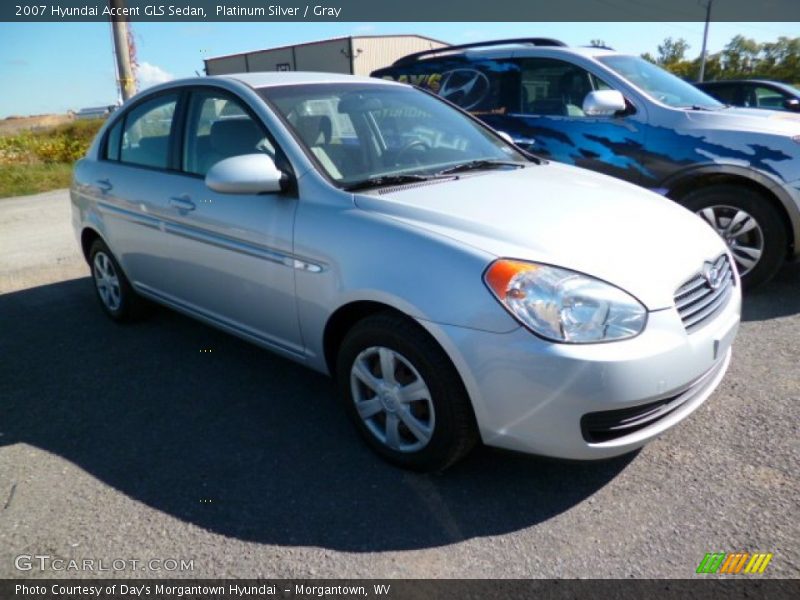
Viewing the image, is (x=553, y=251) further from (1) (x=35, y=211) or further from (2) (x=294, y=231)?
(1) (x=35, y=211)

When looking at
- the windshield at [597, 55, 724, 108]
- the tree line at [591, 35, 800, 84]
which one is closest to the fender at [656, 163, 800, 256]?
the windshield at [597, 55, 724, 108]

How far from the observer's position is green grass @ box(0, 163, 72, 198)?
40.2 ft

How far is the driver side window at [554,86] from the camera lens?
16.7 ft

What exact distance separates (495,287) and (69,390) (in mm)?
2688

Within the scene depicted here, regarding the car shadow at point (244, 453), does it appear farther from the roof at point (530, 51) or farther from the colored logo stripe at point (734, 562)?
the roof at point (530, 51)

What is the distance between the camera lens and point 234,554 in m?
2.21

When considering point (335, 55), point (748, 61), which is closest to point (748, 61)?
point (748, 61)

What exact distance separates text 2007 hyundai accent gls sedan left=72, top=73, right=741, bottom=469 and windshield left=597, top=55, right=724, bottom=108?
1945 millimetres

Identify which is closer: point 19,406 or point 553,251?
point 553,251

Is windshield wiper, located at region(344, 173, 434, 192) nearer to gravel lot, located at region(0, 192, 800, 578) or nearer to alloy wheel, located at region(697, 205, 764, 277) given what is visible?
gravel lot, located at region(0, 192, 800, 578)

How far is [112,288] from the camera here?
4.46 meters

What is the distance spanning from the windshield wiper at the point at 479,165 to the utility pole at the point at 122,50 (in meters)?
12.4

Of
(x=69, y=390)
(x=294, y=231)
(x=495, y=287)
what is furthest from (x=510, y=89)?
(x=69, y=390)

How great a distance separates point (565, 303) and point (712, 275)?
855mm
